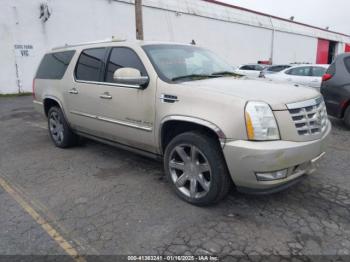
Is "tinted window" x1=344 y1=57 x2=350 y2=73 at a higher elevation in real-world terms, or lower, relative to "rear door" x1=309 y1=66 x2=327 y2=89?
higher

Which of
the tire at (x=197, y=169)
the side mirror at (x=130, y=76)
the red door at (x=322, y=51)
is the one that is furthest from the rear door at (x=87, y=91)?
the red door at (x=322, y=51)

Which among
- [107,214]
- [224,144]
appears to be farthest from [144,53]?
[107,214]

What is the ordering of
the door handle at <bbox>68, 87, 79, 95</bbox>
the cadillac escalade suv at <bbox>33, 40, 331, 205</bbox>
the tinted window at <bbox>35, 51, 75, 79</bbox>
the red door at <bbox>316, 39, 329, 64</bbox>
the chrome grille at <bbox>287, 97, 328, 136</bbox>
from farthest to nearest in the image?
the red door at <bbox>316, 39, 329, 64</bbox> → the tinted window at <bbox>35, 51, 75, 79</bbox> → the door handle at <bbox>68, 87, 79, 95</bbox> → the chrome grille at <bbox>287, 97, 328, 136</bbox> → the cadillac escalade suv at <bbox>33, 40, 331, 205</bbox>

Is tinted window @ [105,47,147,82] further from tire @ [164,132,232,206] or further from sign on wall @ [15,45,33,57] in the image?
sign on wall @ [15,45,33,57]

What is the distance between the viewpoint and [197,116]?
294 centimetres

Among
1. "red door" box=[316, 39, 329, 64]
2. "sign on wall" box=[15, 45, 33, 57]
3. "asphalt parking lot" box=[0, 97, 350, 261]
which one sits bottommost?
"asphalt parking lot" box=[0, 97, 350, 261]

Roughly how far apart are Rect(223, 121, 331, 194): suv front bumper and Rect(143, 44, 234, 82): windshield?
1.22m

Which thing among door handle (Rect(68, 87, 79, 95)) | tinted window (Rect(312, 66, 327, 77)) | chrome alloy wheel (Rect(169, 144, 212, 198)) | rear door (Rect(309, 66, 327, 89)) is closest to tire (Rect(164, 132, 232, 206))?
chrome alloy wheel (Rect(169, 144, 212, 198))

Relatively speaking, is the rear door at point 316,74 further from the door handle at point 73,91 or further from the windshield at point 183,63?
the door handle at point 73,91

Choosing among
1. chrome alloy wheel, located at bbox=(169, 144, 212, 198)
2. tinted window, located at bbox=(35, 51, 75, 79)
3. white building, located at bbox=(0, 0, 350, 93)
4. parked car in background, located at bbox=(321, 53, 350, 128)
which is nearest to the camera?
chrome alloy wheel, located at bbox=(169, 144, 212, 198)

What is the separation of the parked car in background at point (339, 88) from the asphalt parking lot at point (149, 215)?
2.12m

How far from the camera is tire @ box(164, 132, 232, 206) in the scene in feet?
9.59

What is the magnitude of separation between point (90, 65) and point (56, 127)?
169 centimetres

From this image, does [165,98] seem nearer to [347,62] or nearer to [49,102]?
[49,102]
